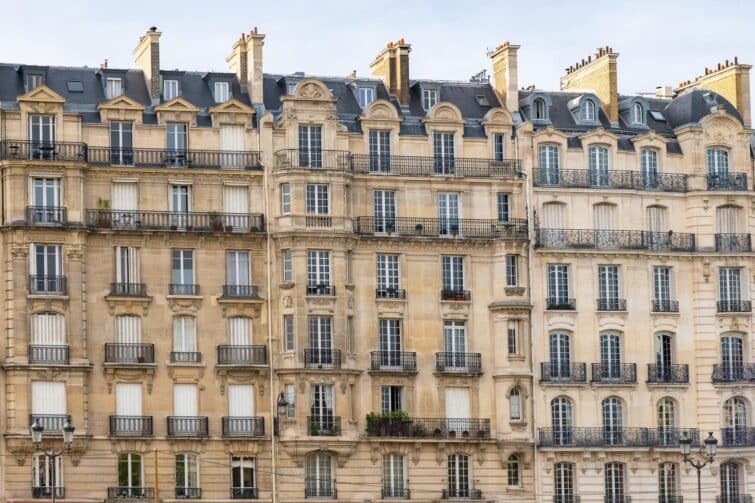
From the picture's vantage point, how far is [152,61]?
82.2 meters

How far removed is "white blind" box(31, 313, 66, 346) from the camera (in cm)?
7819

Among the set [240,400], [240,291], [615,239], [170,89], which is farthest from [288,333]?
[615,239]

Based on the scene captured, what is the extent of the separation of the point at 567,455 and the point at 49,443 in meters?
19.3

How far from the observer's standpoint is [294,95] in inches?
3221

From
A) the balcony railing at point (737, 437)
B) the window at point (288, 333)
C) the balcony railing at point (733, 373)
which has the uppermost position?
the window at point (288, 333)

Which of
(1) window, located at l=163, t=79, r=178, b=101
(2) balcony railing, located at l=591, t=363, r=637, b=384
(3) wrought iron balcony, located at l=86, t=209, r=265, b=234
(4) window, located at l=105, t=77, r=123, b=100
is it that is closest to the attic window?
(4) window, located at l=105, t=77, r=123, b=100

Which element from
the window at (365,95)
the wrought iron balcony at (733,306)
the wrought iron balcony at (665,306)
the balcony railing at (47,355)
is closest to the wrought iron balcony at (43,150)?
the balcony railing at (47,355)

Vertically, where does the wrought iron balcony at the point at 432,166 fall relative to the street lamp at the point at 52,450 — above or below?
above

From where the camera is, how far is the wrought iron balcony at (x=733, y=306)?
85.8 metres

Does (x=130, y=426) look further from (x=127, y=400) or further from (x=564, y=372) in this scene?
(x=564, y=372)

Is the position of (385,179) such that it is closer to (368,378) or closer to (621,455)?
(368,378)

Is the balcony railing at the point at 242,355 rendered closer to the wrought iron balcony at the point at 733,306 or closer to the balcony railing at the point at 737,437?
the wrought iron balcony at the point at 733,306

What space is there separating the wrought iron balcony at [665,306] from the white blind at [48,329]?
22574mm

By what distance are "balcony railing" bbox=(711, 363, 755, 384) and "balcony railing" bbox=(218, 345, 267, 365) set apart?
689 inches
